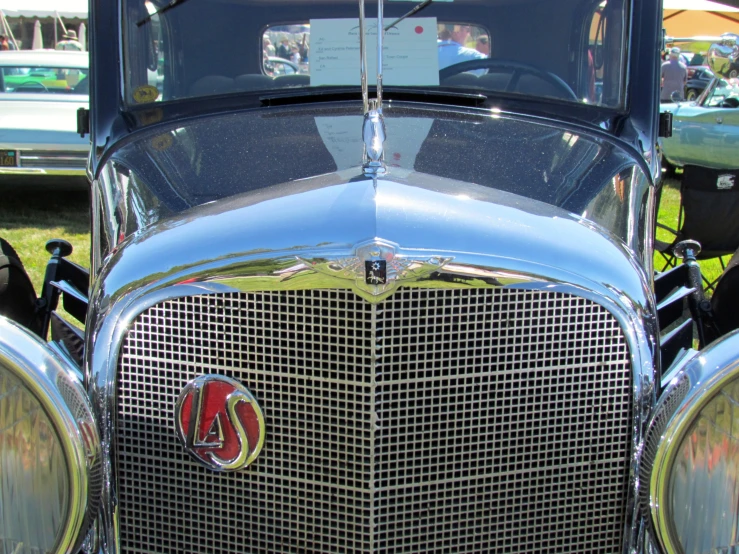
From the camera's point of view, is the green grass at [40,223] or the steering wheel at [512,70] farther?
the green grass at [40,223]

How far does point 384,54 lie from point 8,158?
6781mm

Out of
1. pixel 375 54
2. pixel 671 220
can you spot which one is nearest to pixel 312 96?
pixel 375 54

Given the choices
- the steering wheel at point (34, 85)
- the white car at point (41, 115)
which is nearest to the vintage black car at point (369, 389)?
the white car at point (41, 115)

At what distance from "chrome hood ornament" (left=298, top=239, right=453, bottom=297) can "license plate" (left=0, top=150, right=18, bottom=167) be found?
7.70m

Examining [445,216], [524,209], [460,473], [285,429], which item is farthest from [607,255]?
[285,429]

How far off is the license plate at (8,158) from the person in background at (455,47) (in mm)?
6699

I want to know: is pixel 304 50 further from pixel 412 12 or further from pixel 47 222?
pixel 47 222

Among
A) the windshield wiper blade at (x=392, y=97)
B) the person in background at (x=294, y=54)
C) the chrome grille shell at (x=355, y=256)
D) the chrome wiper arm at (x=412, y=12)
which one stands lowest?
the chrome grille shell at (x=355, y=256)

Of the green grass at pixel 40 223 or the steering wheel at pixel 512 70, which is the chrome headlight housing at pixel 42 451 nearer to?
the steering wheel at pixel 512 70

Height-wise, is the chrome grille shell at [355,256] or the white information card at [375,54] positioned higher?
the white information card at [375,54]

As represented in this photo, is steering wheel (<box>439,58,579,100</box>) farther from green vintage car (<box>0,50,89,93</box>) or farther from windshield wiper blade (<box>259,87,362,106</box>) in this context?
green vintage car (<box>0,50,89,93</box>)

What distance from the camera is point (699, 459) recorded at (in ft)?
5.98

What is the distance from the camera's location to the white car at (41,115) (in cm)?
862

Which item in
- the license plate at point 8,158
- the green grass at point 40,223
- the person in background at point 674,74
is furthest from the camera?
the person in background at point 674,74
